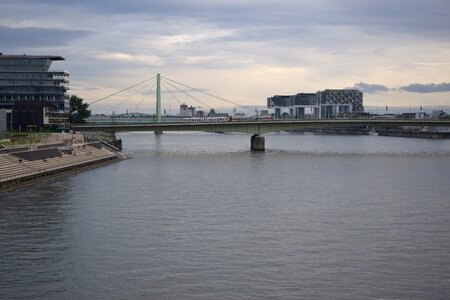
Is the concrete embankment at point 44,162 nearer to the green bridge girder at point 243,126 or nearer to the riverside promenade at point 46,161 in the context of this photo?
the riverside promenade at point 46,161

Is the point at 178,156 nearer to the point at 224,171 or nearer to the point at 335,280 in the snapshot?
the point at 224,171

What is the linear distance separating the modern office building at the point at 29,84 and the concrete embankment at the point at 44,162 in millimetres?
41181

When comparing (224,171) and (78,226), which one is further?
(224,171)

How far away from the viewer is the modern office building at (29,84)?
129250mm

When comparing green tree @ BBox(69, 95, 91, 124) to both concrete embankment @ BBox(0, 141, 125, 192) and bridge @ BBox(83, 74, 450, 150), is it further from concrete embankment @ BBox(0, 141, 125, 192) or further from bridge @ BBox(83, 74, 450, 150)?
concrete embankment @ BBox(0, 141, 125, 192)

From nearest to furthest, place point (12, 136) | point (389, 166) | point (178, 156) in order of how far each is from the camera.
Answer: point (389, 166) < point (12, 136) < point (178, 156)

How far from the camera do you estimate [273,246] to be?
1251 inches

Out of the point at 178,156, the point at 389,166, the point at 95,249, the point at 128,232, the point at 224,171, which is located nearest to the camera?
the point at 95,249

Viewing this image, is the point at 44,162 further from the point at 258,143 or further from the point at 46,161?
the point at 258,143

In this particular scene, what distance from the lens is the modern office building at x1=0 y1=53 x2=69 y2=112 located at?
424 feet

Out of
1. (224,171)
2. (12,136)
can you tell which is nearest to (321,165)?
(224,171)

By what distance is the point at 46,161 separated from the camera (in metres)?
69.5

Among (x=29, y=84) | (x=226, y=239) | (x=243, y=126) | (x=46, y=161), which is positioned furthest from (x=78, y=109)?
(x=226, y=239)

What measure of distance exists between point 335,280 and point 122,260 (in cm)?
977
